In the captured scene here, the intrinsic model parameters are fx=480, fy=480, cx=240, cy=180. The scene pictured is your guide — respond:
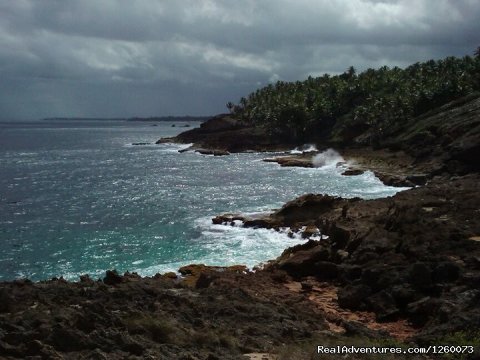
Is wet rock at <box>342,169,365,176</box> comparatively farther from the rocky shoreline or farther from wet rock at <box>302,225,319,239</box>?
wet rock at <box>302,225,319,239</box>

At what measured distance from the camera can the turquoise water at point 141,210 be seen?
37.4 metres

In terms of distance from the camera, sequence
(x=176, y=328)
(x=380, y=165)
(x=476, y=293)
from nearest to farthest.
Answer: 1. (x=176, y=328)
2. (x=476, y=293)
3. (x=380, y=165)

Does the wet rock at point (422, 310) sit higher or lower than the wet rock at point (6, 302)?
lower

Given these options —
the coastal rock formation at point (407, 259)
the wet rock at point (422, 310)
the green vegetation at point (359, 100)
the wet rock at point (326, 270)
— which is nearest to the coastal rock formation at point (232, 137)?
the green vegetation at point (359, 100)

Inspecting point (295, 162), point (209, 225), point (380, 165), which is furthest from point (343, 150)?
point (209, 225)

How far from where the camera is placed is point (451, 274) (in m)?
24.0

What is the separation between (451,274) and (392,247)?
565 cm

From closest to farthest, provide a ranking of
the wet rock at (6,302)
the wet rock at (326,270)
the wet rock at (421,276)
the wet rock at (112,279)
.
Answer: the wet rock at (6,302) < the wet rock at (112,279) < the wet rock at (421,276) < the wet rock at (326,270)

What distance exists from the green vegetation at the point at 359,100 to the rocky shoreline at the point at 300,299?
60412 millimetres

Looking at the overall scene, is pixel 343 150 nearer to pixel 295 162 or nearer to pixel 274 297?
pixel 295 162

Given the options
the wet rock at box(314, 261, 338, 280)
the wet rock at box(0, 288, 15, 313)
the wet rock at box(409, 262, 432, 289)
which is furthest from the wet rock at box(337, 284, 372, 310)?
the wet rock at box(0, 288, 15, 313)

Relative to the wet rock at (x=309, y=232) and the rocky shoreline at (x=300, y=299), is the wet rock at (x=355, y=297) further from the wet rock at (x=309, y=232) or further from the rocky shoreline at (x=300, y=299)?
the wet rock at (x=309, y=232)

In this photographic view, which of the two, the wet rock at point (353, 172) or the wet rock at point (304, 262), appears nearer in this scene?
the wet rock at point (304, 262)

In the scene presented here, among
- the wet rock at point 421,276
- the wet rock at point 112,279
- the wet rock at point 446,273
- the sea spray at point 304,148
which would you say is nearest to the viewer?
the wet rock at point 112,279
